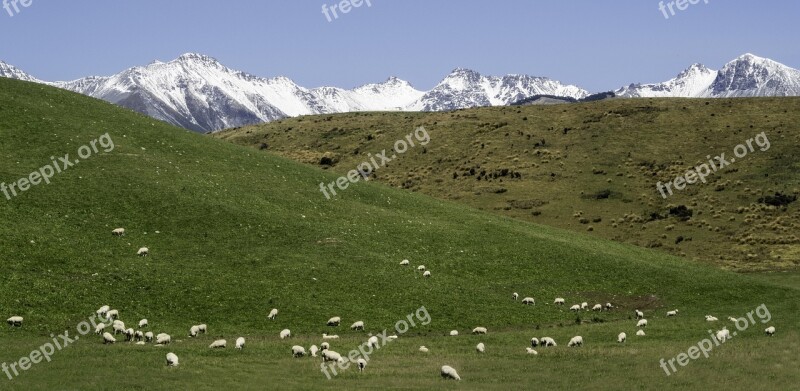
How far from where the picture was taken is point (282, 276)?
5412 cm

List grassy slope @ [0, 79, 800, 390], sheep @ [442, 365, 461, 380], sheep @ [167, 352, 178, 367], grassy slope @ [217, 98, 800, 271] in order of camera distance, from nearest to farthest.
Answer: sheep @ [167, 352, 178, 367], sheep @ [442, 365, 461, 380], grassy slope @ [0, 79, 800, 390], grassy slope @ [217, 98, 800, 271]

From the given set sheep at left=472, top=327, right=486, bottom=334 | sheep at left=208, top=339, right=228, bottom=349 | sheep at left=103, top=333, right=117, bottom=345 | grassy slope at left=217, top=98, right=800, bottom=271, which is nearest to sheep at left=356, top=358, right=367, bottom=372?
sheep at left=208, top=339, right=228, bottom=349

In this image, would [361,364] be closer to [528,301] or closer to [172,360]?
[172,360]

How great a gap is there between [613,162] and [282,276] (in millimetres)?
85898

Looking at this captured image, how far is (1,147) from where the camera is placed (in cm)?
6894

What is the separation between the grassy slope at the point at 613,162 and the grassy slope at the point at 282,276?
22.8m

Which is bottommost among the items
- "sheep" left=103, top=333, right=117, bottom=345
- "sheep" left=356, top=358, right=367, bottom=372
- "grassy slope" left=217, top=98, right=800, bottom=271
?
"sheep" left=356, top=358, right=367, bottom=372

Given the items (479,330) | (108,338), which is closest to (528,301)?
(479,330)

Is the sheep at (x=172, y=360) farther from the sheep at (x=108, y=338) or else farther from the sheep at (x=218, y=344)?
the sheep at (x=108, y=338)

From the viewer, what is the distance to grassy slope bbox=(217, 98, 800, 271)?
323ft

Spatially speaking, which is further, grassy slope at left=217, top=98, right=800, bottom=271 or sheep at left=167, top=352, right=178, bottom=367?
grassy slope at left=217, top=98, right=800, bottom=271

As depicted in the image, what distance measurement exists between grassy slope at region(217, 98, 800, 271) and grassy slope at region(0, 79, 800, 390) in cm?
2281

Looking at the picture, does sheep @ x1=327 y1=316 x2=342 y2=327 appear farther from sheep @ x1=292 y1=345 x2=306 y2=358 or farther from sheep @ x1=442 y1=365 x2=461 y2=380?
sheep @ x1=442 y1=365 x2=461 y2=380

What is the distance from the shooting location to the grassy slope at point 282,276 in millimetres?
36469
